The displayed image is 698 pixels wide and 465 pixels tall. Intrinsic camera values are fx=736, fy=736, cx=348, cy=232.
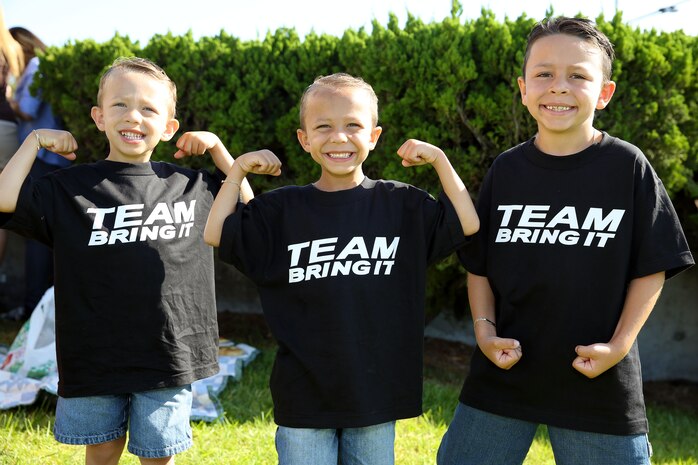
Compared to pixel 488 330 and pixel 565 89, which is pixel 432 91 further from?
pixel 488 330

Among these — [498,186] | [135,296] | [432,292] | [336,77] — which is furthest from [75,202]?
[432,292]

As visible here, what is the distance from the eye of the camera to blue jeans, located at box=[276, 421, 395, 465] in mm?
2402

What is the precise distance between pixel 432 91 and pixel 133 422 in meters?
2.86

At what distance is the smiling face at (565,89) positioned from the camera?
7.93 feet

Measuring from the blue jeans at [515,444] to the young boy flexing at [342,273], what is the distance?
195mm

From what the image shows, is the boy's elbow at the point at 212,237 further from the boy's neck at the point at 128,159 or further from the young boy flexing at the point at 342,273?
the boy's neck at the point at 128,159

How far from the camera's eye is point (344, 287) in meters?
2.41

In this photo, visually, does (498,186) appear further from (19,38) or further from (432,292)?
(19,38)

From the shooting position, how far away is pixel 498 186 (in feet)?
8.39

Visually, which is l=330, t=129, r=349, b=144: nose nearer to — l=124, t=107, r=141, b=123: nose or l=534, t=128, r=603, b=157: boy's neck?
l=534, t=128, r=603, b=157: boy's neck

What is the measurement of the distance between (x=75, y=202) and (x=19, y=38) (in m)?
4.27

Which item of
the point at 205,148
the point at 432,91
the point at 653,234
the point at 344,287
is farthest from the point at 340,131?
the point at 432,91


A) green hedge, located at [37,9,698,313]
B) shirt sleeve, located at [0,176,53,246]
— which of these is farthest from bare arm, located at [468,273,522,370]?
green hedge, located at [37,9,698,313]

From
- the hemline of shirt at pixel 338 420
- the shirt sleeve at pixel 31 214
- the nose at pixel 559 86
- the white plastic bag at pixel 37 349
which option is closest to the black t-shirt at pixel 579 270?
the nose at pixel 559 86
